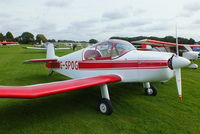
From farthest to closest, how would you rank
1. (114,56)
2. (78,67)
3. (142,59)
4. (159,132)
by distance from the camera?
(78,67)
(114,56)
(142,59)
(159,132)

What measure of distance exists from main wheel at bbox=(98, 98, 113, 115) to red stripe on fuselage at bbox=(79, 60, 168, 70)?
94cm

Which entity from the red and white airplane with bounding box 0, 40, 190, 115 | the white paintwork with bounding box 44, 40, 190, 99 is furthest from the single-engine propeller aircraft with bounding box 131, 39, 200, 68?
the white paintwork with bounding box 44, 40, 190, 99

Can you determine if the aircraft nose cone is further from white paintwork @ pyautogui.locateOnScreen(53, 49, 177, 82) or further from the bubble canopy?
the bubble canopy

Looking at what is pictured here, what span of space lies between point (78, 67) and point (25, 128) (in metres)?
2.43

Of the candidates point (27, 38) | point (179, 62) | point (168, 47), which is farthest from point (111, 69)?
point (27, 38)

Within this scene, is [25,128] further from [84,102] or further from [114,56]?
[114,56]

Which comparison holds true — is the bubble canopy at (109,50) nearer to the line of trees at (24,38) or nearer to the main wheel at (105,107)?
the main wheel at (105,107)

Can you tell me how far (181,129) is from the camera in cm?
304

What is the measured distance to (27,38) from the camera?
101 meters

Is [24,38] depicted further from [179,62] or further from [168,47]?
[179,62]

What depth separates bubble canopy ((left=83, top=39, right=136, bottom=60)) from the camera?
4270 mm

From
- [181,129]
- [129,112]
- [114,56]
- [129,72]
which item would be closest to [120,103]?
[129,112]

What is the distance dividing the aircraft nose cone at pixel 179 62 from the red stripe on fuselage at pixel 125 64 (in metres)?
0.17

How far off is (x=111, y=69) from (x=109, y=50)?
53cm
